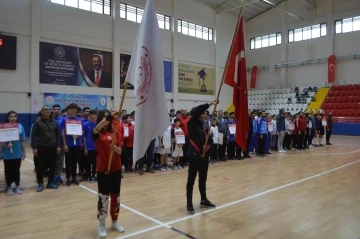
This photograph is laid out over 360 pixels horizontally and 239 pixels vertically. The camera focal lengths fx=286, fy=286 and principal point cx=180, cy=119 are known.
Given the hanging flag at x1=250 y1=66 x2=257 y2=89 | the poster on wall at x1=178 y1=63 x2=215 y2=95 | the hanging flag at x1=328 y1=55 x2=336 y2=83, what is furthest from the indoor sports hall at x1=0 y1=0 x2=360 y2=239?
the hanging flag at x1=250 y1=66 x2=257 y2=89

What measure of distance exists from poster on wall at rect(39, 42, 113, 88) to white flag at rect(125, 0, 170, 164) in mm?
13328

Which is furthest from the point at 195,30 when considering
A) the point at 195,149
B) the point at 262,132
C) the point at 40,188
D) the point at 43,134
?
the point at 195,149

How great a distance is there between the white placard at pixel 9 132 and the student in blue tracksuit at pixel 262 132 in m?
7.78

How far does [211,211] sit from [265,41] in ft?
79.2

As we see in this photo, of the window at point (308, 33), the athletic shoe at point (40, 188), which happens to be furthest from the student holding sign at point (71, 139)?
the window at point (308, 33)

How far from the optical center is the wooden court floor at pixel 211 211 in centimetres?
346

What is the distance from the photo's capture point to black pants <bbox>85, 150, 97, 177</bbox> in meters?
6.20

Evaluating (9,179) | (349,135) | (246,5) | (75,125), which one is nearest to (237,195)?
(75,125)

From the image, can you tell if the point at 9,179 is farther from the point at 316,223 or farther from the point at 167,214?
the point at 316,223

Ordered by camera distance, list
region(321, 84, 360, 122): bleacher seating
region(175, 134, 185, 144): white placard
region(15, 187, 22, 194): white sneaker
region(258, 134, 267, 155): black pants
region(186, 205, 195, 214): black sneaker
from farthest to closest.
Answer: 1. region(321, 84, 360, 122): bleacher seating
2. region(258, 134, 267, 155): black pants
3. region(175, 134, 185, 144): white placard
4. region(15, 187, 22, 194): white sneaker
5. region(186, 205, 195, 214): black sneaker

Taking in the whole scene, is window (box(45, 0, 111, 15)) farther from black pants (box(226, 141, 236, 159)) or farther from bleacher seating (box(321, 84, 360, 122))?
bleacher seating (box(321, 84, 360, 122))

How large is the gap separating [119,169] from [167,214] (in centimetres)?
115

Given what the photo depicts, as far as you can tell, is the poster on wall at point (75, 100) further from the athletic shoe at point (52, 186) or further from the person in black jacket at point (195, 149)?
the person in black jacket at point (195, 149)

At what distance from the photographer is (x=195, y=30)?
72.8 ft
